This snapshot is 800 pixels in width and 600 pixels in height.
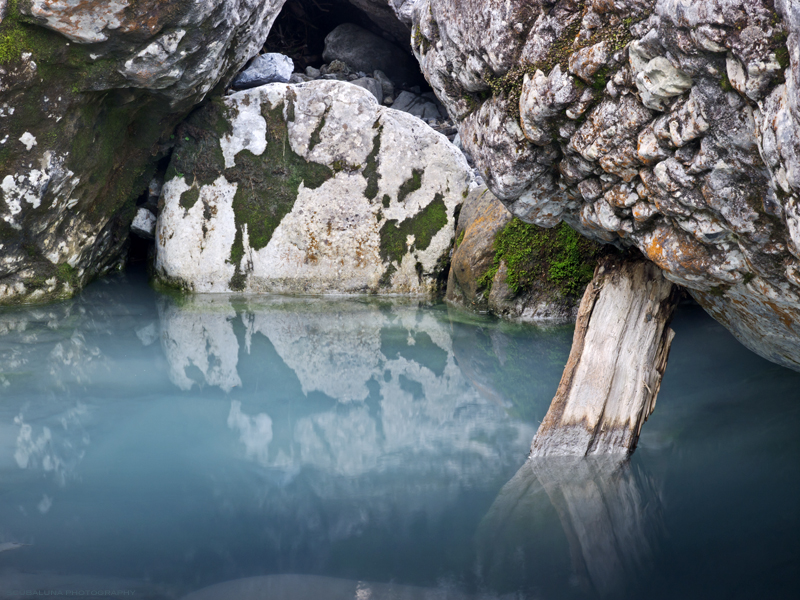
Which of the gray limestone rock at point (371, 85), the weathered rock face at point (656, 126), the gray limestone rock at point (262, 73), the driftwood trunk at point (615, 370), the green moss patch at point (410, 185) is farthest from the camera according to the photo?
the gray limestone rock at point (371, 85)

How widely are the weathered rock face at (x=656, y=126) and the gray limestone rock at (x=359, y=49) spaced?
9.78 m

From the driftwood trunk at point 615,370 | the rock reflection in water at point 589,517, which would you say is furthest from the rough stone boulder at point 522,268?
the rock reflection in water at point 589,517

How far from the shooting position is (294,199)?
8.50 meters

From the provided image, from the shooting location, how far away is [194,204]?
8461mm

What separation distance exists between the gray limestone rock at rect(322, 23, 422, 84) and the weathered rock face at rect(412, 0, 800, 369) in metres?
9.78

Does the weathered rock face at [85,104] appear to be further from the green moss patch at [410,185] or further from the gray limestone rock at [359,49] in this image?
the gray limestone rock at [359,49]

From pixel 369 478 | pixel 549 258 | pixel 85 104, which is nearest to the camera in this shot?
pixel 369 478

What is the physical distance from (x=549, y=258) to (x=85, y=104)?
5642 mm

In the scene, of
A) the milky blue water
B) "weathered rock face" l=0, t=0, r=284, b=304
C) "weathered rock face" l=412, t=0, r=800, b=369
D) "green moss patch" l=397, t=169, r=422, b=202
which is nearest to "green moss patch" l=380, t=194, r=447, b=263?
"green moss patch" l=397, t=169, r=422, b=202

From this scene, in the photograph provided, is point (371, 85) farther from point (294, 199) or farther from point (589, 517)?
point (589, 517)

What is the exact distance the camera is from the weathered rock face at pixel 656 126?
6.82ft

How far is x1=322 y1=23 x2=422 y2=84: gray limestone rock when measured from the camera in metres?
13.1

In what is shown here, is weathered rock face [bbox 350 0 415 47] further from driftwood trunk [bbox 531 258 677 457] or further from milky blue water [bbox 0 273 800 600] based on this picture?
driftwood trunk [bbox 531 258 677 457]

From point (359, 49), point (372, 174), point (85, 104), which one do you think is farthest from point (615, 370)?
point (359, 49)
